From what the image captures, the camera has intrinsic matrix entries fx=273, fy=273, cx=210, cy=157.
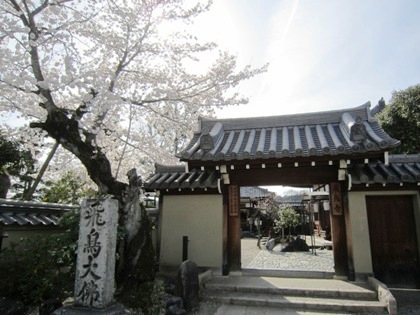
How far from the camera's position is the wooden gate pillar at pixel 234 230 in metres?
8.40

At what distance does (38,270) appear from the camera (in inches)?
215

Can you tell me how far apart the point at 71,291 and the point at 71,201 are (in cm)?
1245

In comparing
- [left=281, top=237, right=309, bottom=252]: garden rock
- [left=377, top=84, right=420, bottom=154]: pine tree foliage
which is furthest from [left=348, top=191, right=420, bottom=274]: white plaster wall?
[left=281, top=237, right=309, bottom=252]: garden rock

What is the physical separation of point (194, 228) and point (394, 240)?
19.1ft

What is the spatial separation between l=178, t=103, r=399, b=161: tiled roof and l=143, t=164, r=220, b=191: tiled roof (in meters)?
1.03

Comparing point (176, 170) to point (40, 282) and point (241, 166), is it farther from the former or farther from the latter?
point (40, 282)

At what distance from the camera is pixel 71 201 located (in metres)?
16.8

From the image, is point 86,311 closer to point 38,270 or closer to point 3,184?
point 38,270

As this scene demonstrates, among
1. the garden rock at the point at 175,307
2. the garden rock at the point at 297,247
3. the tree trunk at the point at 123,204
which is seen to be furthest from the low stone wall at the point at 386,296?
the garden rock at the point at 297,247

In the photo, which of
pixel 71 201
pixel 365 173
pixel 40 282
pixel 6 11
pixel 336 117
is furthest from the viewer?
pixel 71 201

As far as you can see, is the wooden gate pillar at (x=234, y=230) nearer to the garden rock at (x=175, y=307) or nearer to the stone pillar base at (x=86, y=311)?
the garden rock at (x=175, y=307)

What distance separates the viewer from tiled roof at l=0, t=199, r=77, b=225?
659 cm

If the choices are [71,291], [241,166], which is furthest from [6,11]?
[241,166]

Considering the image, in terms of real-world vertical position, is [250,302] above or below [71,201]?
below
